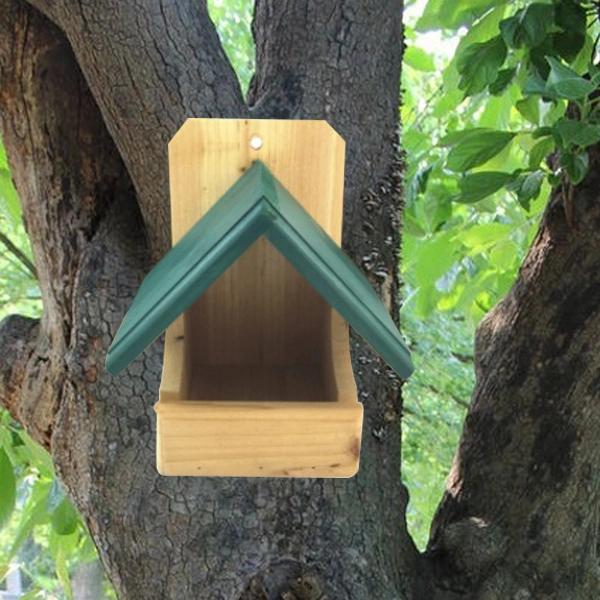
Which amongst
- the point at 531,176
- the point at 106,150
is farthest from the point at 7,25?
the point at 531,176

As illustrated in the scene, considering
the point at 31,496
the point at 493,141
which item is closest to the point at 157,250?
the point at 493,141

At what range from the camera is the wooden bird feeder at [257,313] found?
25.0 inches

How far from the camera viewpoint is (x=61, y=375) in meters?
1.13

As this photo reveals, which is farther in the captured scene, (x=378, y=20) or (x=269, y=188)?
(x=378, y=20)

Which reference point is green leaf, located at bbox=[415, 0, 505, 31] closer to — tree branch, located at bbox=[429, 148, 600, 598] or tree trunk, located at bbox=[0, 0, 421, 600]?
tree trunk, located at bbox=[0, 0, 421, 600]

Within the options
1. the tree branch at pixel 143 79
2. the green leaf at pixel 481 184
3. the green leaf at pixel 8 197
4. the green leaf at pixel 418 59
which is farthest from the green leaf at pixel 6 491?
the green leaf at pixel 418 59

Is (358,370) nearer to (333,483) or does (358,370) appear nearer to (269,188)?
(333,483)

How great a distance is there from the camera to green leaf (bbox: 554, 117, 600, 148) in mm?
840

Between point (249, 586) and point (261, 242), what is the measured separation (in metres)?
0.39

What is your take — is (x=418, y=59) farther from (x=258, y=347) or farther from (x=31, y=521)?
(x=31, y=521)

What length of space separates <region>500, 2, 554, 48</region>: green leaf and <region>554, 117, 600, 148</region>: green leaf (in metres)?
0.16

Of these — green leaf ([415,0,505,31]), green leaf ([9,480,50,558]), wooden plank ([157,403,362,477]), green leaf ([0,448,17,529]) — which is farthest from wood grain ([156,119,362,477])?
green leaf ([9,480,50,558])

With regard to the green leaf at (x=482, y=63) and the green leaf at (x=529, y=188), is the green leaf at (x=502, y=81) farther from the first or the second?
the green leaf at (x=529, y=188)

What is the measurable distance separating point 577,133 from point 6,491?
1087 mm
